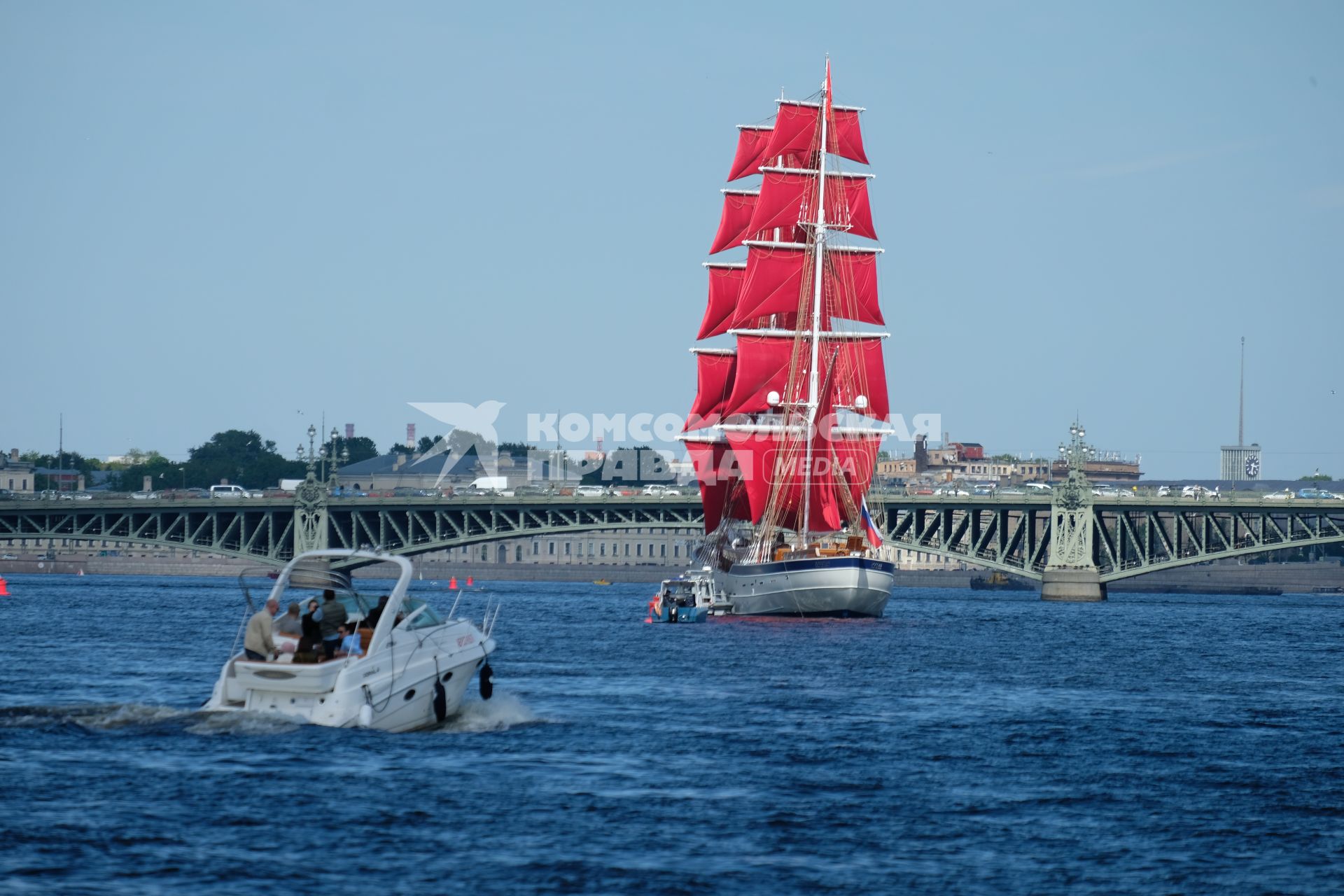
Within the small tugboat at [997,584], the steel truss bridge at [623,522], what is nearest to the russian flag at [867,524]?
the steel truss bridge at [623,522]

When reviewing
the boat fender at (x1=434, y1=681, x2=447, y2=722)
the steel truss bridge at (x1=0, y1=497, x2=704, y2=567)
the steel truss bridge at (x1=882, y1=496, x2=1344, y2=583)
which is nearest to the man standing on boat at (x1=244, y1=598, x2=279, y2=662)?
the boat fender at (x1=434, y1=681, x2=447, y2=722)

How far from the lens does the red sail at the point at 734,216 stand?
108375mm

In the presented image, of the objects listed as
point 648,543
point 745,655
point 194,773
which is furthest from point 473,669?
point 648,543

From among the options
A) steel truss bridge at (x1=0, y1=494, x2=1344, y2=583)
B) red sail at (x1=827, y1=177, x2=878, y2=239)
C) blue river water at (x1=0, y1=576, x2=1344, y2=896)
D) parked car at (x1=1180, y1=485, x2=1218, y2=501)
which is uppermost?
red sail at (x1=827, y1=177, x2=878, y2=239)

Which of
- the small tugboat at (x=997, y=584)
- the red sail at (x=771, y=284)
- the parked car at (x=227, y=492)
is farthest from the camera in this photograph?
the small tugboat at (x=997, y=584)

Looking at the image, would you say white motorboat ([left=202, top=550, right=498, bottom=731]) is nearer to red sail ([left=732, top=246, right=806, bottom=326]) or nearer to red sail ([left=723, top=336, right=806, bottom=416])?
red sail ([left=723, top=336, right=806, bottom=416])

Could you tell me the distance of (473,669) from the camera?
31.5 m

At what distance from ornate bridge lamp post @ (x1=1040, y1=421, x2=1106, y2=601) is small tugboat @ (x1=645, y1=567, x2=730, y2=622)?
32.1 m

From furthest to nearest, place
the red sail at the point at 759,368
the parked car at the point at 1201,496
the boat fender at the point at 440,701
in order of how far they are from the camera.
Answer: the parked car at the point at 1201,496, the red sail at the point at 759,368, the boat fender at the point at 440,701

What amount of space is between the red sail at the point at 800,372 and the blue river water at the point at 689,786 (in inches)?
1820

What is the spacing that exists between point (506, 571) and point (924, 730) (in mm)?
145131

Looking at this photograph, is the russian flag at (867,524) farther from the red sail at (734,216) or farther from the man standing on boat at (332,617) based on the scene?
the man standing on boat at (332,617)

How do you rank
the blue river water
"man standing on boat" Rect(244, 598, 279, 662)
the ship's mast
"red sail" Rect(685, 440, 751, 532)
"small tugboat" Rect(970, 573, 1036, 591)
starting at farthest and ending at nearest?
"small tugboat" Rect(970, 573, 1036, 591) < "red sail" Rect(685, 440, 751, 532) < the ship's mast < "man standing on boat" Rect(244, 598, 279, 662) < the blue river water

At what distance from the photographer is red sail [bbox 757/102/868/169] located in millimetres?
96875
